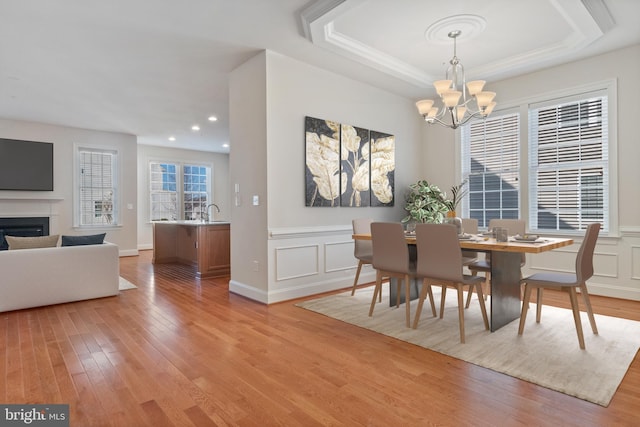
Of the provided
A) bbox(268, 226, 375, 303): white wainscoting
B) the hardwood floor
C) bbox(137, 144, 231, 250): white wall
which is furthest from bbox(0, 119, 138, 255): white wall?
bbox(268, 226, 375, 303): white wainscoting

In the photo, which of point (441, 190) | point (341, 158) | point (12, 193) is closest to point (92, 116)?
point (12, 193)

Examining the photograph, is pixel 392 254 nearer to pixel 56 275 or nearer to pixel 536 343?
pixel 536 343

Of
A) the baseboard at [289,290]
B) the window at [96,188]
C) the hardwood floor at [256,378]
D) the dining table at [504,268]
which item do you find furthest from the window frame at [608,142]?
the window at [96,188]

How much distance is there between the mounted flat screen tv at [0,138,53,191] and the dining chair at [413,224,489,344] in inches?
298

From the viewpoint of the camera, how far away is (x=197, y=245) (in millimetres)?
5797

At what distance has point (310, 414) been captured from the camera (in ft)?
5.95

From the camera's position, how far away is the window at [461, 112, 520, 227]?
16.4ft

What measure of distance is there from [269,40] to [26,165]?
6.08 metres

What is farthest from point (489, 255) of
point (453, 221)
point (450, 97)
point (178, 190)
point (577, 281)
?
point (178, 190)

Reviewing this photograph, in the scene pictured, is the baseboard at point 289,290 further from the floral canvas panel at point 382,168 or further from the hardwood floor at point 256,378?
the floral canvas panel at point 382,168

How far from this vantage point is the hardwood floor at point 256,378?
1.79 m

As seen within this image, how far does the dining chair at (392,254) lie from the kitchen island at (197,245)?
311 centimetres

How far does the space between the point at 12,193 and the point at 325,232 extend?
21.0 feet

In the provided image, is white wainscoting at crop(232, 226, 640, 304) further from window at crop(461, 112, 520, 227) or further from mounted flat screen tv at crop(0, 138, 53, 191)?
mounted flat screen tv at crop(0, 138, 53, 191)
